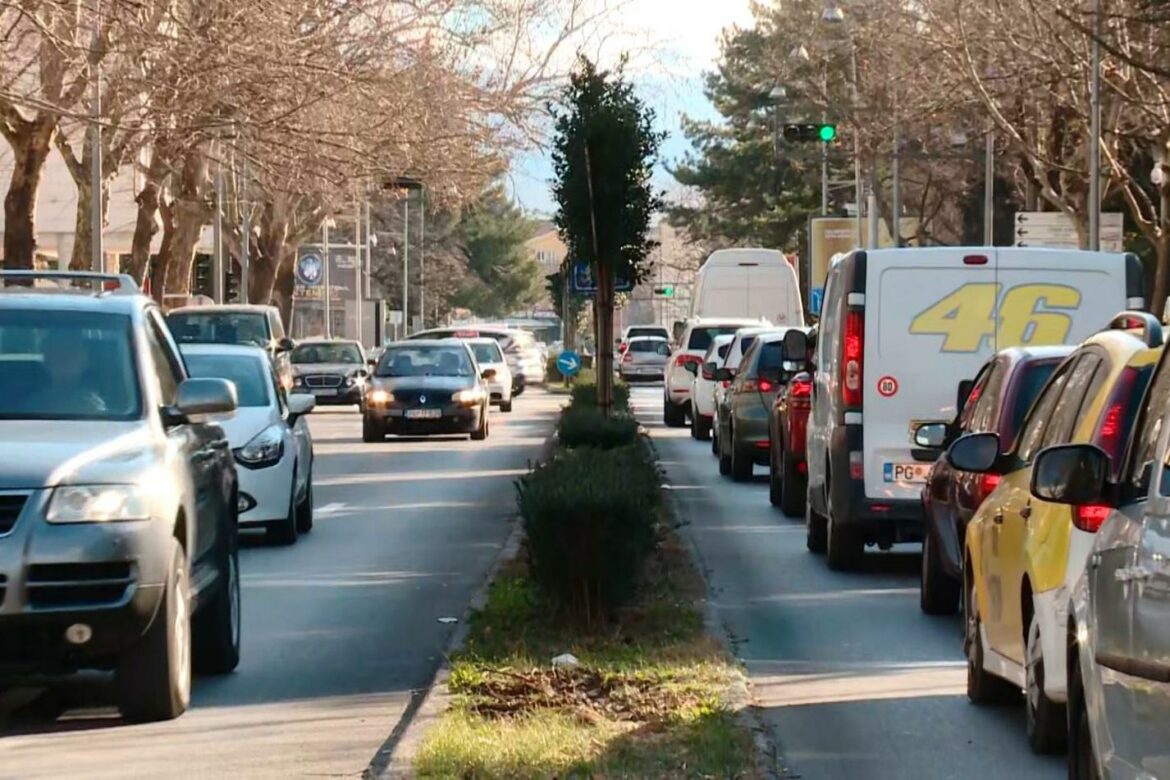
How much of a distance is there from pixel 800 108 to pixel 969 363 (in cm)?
4609

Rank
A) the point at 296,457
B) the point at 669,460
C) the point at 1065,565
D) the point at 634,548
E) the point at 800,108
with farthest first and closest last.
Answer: the point at 800,108 < the point at 669,460 < the point at 296,457 < the point at 634,548 < the point at 1065,565

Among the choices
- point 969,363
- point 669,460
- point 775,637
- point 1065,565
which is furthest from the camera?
point 669,460

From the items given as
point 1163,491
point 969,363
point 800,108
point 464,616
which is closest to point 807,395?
point 969,363

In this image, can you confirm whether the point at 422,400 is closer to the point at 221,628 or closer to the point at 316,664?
the point at 316,664

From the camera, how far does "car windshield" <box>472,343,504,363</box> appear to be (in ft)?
156

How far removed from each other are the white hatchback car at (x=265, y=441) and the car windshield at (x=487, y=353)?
28.1 meters

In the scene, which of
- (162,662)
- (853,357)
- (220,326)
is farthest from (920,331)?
(220,326)

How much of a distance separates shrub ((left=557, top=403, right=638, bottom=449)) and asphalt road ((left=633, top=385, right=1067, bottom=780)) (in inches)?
40.7

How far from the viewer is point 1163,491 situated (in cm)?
533

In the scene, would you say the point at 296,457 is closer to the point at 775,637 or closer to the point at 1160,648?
the point at 775,637

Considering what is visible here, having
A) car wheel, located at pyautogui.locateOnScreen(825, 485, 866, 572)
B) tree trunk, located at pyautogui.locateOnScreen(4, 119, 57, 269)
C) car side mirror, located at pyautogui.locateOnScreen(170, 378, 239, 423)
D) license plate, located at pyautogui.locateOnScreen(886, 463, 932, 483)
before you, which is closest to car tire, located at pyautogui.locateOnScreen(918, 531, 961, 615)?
license plate, located at pyautogui.locateOnScreen(886, 463, 932, 483)

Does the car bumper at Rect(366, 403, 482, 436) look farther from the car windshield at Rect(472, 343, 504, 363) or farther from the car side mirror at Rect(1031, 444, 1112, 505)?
the car side mirror at Rect(1031, 444, 1112, 505)

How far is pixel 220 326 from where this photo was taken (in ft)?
117

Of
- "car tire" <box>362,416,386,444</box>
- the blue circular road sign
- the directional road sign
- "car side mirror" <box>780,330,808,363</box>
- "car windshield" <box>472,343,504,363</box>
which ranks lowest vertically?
"car tire" <box>362,416,386,444</box>
